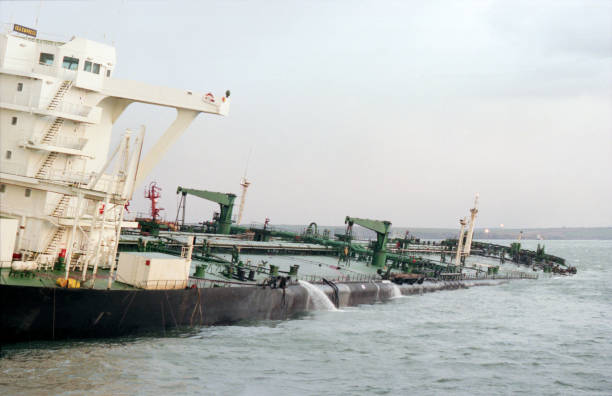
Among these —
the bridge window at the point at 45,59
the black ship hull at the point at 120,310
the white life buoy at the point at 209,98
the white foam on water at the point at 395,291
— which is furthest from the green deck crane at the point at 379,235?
the bridge window at the point at 45,59

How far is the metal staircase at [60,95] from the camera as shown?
25.5m

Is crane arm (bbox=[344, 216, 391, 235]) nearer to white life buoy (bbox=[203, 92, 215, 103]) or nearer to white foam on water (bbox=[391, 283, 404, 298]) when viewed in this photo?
white foam on water (bbox=[391, 283, 404, 298])

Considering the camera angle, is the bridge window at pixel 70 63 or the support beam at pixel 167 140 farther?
the support beam at pixel 167 140

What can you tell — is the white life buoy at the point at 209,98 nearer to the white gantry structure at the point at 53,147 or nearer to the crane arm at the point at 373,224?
the white gantry structure at the point at 53,147

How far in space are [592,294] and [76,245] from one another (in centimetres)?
6001

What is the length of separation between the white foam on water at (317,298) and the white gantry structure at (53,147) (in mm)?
15728

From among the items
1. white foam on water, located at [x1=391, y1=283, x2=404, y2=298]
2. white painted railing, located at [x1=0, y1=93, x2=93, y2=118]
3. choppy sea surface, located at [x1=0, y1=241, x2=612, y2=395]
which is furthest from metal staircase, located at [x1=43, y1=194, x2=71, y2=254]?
white foam on water, located at [x1=391, y1=283, x2=404, y2=298]

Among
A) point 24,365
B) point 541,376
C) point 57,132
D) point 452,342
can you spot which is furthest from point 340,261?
point 24,365

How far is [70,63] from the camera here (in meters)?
26.6

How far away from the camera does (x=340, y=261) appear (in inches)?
2347

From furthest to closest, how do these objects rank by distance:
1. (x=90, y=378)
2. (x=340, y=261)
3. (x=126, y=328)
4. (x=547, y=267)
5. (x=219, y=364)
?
(x=547, y=267), (x=340, y=261), (x=126, y=328), (x=219, y=364), (x=90, y=378)

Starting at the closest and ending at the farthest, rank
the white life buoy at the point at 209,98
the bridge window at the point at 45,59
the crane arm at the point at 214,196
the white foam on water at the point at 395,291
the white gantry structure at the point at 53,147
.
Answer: the white gantry structure at the point at 53,147 < the bridge window at the point at 45,59 < the white life buoy at the point at 209,98 < the white foam on water at the point at 395,291 < the crane arm at the point at 214,196

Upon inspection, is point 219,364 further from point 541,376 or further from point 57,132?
point 541,376

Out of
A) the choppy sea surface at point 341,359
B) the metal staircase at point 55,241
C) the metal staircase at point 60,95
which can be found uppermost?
the metal staircase at point 60,95
